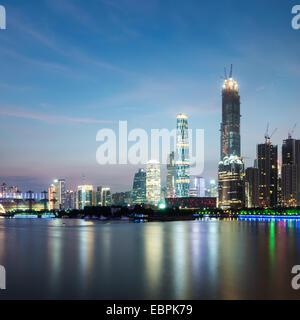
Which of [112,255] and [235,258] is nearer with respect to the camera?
[235,258]

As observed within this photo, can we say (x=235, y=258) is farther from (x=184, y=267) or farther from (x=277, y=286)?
(x=277, y=286)

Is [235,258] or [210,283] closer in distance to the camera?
[210,283]

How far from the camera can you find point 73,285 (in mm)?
28281

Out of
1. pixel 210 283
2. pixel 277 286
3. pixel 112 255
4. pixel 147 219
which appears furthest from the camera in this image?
pixel 147 219

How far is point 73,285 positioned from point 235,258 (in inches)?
806

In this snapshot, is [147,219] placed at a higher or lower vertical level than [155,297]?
lower
